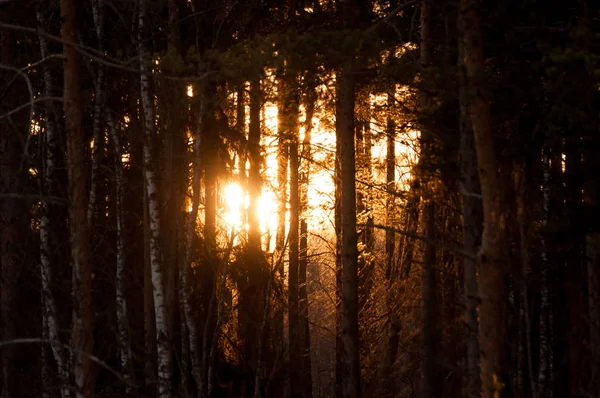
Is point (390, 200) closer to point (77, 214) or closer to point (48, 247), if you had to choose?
point (48, 247)

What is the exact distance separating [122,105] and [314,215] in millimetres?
6544

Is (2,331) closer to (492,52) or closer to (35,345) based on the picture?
(35,345)

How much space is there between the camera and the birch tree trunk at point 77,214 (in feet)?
27.3

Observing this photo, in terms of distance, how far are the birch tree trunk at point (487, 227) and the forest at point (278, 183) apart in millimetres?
23

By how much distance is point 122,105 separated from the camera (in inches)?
526

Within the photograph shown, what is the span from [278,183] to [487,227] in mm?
9617

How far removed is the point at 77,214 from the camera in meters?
8.41

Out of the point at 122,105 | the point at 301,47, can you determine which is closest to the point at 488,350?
the point at 301,47

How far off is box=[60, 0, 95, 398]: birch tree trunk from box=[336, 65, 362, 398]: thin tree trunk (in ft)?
14.2

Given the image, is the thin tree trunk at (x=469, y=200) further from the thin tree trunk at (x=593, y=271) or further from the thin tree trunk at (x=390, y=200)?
the thin tree trunk at (x=390, y=200)

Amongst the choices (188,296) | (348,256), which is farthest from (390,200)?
(188,296)

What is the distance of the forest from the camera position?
8.09 m

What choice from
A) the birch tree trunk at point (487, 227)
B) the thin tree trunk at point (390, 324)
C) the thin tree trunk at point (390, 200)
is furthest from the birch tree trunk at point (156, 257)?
the thin tree trunk at point (390, 324)

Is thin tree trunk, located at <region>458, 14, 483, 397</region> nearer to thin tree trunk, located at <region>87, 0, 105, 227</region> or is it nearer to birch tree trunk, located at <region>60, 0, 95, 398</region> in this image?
birch tree trunk, located at <region>60, 0, 95, 398</region>
